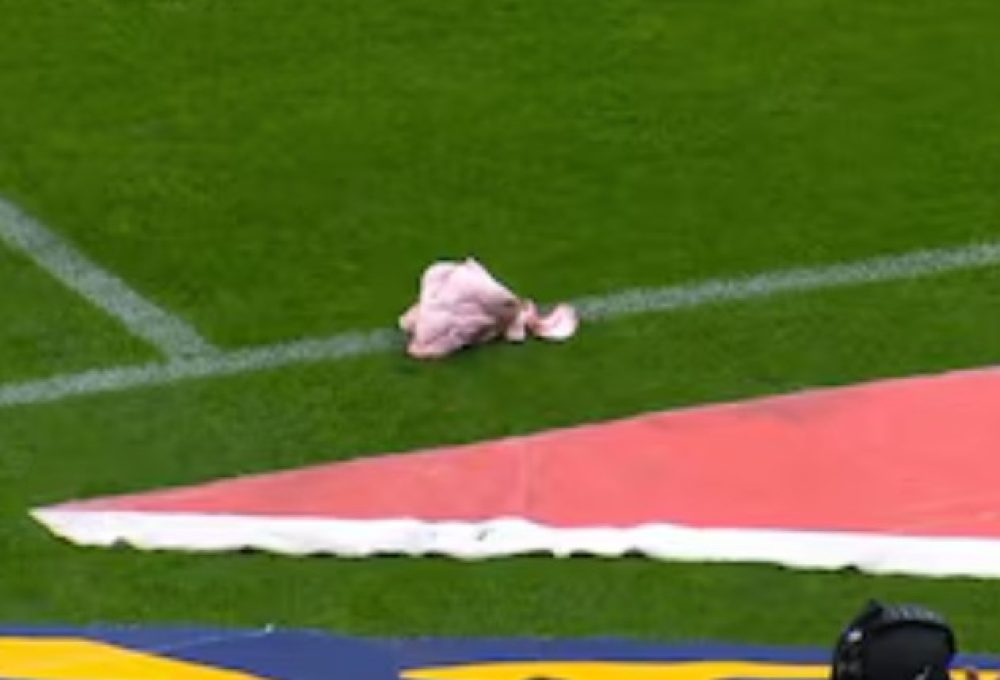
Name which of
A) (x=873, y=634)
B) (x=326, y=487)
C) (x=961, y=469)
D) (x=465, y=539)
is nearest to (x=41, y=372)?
(x=326, y=487)

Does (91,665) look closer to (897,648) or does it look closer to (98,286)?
(98,286)

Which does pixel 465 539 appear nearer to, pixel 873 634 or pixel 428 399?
pixel 428 399

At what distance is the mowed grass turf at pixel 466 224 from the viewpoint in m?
6.47

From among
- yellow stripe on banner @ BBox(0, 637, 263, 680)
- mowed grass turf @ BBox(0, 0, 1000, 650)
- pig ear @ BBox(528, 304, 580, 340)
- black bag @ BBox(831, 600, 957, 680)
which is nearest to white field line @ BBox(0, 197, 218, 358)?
mowed grass turf @ BBox(0, 0, 1000, 650)

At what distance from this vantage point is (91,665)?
618 cm

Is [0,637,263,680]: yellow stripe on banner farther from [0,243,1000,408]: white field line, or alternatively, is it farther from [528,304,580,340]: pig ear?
→ [528,304,580,340]: pig ear

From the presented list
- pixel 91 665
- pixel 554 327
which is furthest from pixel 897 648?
pixel 554 327

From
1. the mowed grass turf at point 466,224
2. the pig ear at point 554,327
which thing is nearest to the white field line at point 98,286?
the mowed grass turf at point 466,224

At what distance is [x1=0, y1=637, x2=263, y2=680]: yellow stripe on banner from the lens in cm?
615

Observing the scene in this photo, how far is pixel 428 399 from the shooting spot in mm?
7258

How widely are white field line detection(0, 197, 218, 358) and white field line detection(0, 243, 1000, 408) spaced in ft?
0.42

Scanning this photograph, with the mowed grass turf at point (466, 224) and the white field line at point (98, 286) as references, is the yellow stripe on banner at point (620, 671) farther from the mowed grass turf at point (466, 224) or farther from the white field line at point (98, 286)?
the white field line at point (98, 286)

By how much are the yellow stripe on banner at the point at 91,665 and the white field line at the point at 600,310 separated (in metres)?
1.22

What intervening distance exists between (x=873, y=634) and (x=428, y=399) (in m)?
2.74
